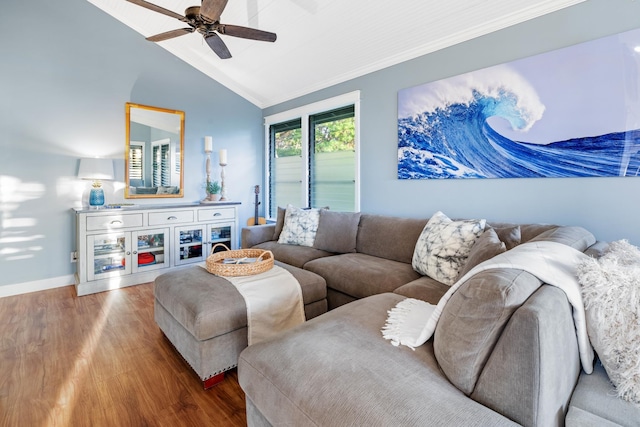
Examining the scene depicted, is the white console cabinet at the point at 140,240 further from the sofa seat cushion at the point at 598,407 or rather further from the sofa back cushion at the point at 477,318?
the sofa seat cushion at the point at 598,407

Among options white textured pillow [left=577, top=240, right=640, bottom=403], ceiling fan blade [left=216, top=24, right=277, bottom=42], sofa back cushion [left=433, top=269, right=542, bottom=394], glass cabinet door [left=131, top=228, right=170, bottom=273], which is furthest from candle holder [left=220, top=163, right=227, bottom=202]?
white textured pillow [left=577, top=240, right=640, bottom=403]

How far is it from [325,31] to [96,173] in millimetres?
2784

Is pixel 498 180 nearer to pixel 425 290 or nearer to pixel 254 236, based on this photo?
pixel 425 290

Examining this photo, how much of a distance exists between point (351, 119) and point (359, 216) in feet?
4.05

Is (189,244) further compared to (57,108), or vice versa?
(189,244)

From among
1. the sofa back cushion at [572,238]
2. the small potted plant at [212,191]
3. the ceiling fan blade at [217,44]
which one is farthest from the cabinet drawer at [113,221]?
the sofa back cushion at [572,238]

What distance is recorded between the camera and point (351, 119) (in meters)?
3.63

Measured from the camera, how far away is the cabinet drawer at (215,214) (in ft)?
12.8

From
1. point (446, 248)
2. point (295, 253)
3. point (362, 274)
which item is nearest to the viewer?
point (446, 248)

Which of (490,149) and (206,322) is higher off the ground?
(490,149)

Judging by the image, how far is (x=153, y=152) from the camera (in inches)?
153

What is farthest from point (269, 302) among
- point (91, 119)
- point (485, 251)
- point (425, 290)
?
point (91, 119)

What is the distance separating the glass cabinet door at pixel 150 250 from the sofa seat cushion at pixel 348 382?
2.84 metres

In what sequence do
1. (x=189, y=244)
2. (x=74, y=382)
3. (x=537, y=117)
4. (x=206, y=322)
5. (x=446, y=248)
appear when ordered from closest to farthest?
(x=206, y=322), (x=74, y=382), (x=446, y=248), (x=537, y=117), (x=189, y=244)
